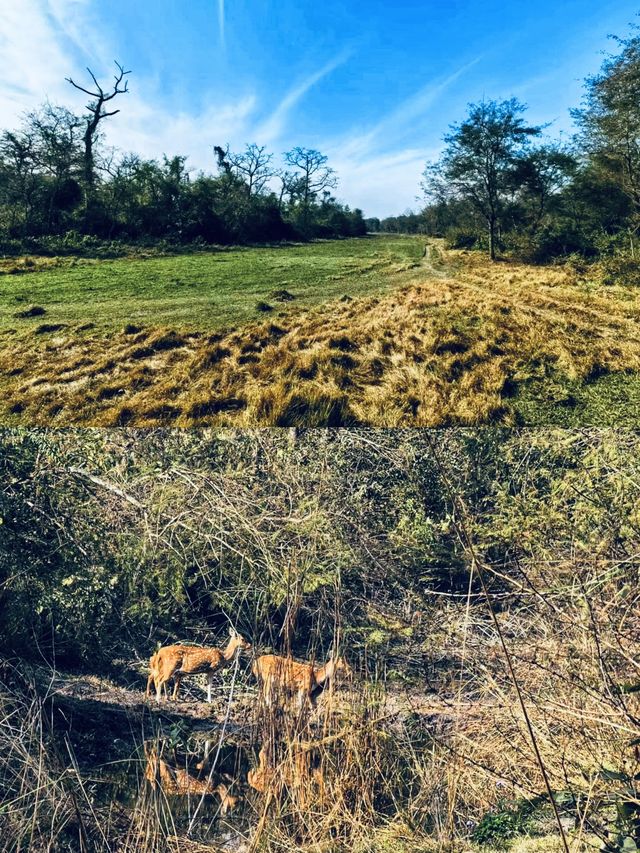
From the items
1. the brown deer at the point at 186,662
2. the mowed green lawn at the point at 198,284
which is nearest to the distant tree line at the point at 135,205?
the mowed green lawn at the point at 198,284

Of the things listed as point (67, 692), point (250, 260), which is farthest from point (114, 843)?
point (250, 260)

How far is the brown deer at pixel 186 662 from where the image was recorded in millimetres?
2598

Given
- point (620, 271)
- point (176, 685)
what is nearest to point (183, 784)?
point (176, 685)

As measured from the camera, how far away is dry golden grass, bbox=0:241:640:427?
364 centimetres

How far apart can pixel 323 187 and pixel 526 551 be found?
4.99 meters

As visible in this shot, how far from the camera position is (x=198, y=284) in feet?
19.4

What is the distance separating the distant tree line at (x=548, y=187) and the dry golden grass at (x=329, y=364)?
2.05m

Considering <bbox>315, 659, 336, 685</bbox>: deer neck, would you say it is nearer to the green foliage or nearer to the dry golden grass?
the green foliage

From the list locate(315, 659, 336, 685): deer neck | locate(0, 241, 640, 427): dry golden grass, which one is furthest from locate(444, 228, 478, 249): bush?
locate(315, 659, 336, 685): deer neck

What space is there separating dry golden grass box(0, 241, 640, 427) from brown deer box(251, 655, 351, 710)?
1.79 m

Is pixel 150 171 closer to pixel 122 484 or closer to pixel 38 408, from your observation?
pixel 38 408

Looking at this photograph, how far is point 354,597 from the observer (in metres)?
3.10

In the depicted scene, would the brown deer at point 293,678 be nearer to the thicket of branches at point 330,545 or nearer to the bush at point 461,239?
the thicket of branches at point 330,545

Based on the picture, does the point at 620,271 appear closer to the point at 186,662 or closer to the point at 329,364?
the point at 329,364
